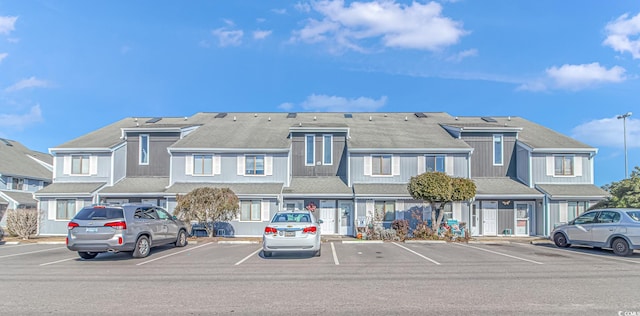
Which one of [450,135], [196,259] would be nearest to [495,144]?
[450,135]

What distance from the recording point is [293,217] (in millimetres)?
13992

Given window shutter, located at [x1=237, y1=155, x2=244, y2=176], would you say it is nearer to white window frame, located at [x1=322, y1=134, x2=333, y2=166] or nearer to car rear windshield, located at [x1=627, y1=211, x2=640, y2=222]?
white window frame, located at [x1=322, y1=134, x2=333, y2=166]

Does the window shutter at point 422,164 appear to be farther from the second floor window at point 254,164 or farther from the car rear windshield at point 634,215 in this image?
the car rear windshield at point 634,215

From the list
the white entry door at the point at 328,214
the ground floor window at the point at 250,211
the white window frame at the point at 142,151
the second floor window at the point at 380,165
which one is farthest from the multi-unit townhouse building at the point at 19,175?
the second floor window at the point at 380,165

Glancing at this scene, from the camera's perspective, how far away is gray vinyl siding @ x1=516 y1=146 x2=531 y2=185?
25.3 meters

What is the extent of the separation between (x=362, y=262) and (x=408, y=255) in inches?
94.8

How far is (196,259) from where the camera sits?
44.7 ft

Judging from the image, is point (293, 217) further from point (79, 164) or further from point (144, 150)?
point (79, 164)

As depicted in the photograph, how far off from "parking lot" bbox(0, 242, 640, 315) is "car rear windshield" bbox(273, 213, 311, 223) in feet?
3.94

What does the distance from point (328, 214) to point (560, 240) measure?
11.6m

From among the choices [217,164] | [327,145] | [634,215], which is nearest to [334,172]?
[327,145]

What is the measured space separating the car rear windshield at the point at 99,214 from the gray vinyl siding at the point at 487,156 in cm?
2021

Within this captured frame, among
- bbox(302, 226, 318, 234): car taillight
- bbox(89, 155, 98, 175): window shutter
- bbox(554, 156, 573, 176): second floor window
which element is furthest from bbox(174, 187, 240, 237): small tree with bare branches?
bbox(554, 156, 573, 176): second floor window

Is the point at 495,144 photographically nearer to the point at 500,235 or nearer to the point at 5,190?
the point at 500,235
